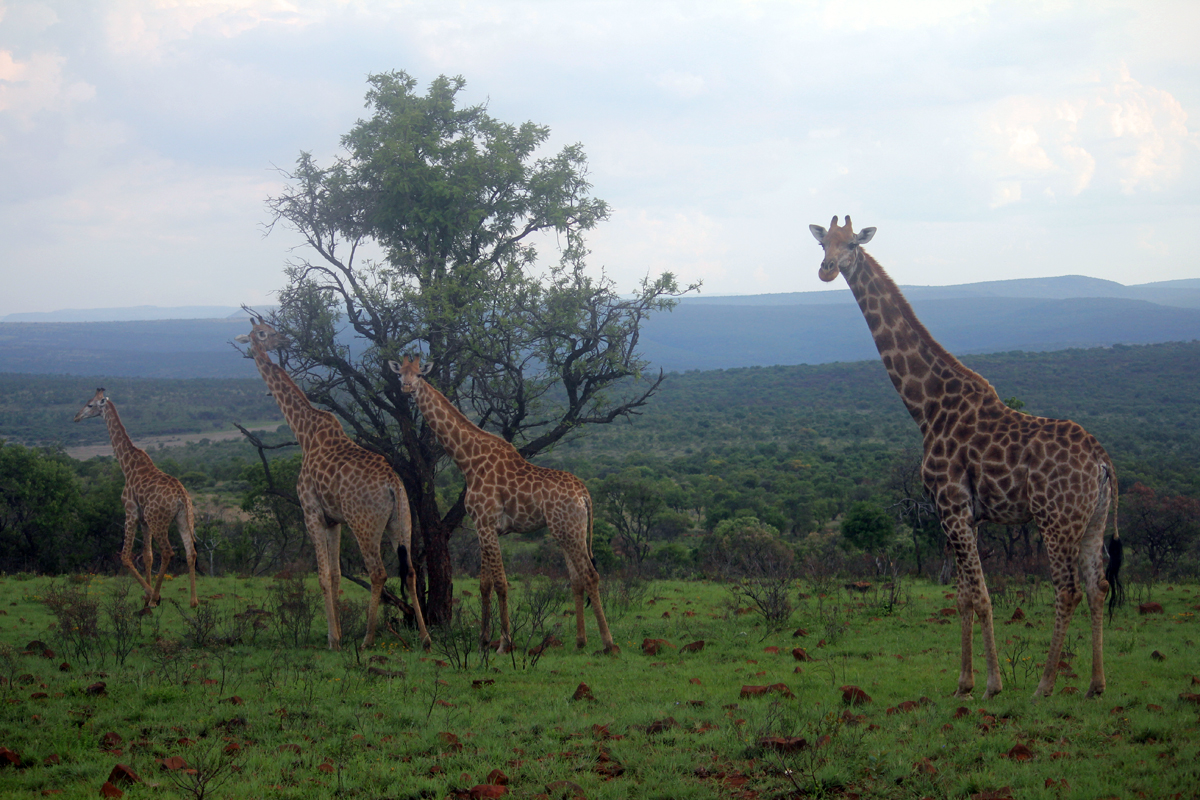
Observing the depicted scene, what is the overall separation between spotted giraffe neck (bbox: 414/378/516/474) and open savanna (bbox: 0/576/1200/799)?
267cm

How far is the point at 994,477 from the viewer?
8.19 meters

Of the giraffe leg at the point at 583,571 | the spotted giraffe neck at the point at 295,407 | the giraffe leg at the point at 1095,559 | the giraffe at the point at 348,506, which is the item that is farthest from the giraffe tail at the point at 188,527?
the giraffe leg at the point at 1095,559

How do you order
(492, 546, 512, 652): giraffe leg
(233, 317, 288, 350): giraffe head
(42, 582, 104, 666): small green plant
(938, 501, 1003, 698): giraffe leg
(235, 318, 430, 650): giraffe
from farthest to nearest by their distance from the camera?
(233, 317, 288, 350): giraffe head
(235, 318, 430, 650): giraffe
(492, 546, 512, 652): giraffe leg
(42, 582, 104, 666): small green plant
(938, 501, 1003, 698): giraffe leg

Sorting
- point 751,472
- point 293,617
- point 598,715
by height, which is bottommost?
point 751,472

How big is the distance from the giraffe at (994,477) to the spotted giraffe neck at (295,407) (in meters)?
8.02

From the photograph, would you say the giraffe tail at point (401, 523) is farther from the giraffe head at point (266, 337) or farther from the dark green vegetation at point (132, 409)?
the dark green vegetation at point (132, 409)

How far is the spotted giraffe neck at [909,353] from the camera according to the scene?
344 inches

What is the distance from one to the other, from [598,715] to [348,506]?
5.36m

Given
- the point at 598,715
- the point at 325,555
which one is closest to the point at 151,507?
the point at 325,555

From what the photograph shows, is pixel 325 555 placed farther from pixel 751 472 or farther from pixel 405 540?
pixel 751 472

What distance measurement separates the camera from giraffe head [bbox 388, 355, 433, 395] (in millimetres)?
11648

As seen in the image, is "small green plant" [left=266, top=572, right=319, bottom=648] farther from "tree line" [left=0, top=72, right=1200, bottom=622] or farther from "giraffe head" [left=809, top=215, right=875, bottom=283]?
"giraffe head" [left=809, top=215, right=875, bottom=283]

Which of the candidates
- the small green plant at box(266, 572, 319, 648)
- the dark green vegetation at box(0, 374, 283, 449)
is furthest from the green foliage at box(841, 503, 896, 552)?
the dark green vegetation at box(0, 374, 283, 449)

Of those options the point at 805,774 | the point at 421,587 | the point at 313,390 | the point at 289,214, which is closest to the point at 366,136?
the point at 289,214
